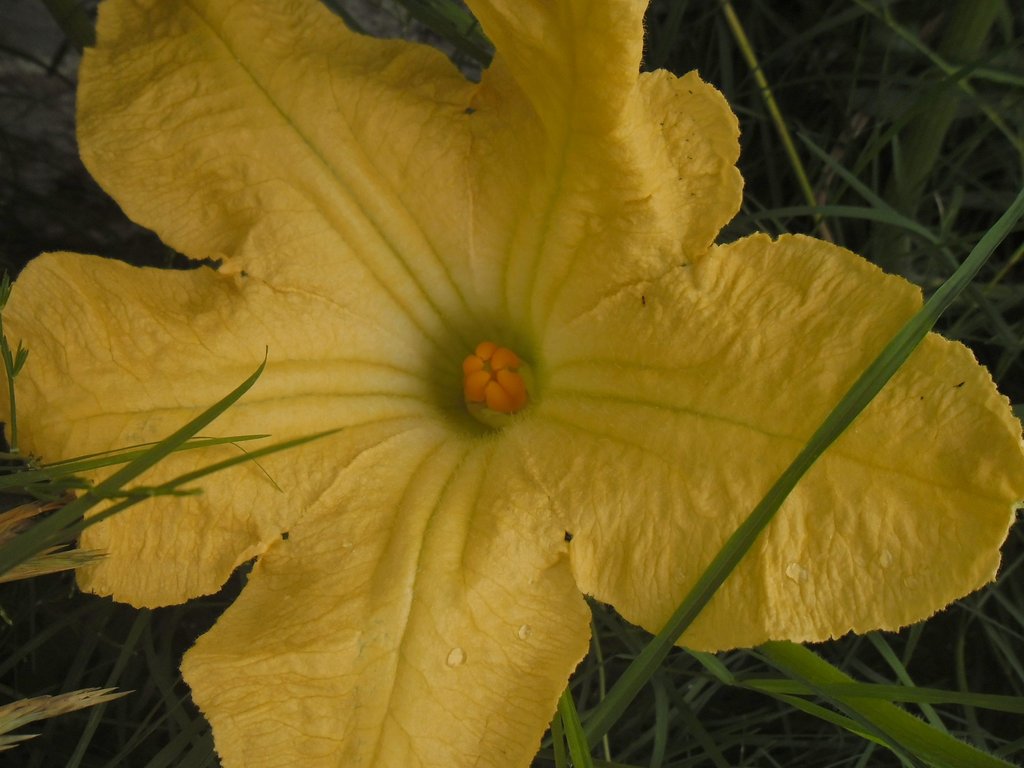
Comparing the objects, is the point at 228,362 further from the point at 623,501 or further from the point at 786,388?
the point at 786,388

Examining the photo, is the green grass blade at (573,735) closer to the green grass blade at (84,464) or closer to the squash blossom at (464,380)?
the squash blossom at (464,380)

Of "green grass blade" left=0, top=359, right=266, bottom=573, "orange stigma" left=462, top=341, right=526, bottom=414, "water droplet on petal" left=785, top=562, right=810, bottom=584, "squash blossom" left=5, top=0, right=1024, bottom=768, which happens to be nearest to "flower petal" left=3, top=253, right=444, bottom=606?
"squash blossom" left=5, top=0, right=1024, bottom=768

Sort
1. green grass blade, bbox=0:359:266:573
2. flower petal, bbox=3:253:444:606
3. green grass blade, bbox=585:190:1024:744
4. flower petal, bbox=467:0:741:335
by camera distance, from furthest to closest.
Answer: flower petal, bbox=3:253:444:606 → flower petal, bbox=467:0:741:335 → green grass blade, bbox=585:190:1024:744 → green grass blade, bbox=0:359:266:573

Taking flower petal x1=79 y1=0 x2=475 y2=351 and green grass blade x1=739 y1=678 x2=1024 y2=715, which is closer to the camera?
green grass blade x1=739 y1=678 x2=1024 y2=715

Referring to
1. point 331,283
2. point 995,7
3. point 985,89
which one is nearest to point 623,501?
point 331,283

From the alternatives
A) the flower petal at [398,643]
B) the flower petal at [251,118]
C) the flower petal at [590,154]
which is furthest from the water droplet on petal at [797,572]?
the flower petal at [251,118]

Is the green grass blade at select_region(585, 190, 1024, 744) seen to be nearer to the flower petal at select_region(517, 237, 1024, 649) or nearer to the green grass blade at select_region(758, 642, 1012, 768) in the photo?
the flower petal at select_region(517, 237, 1024, 649)
